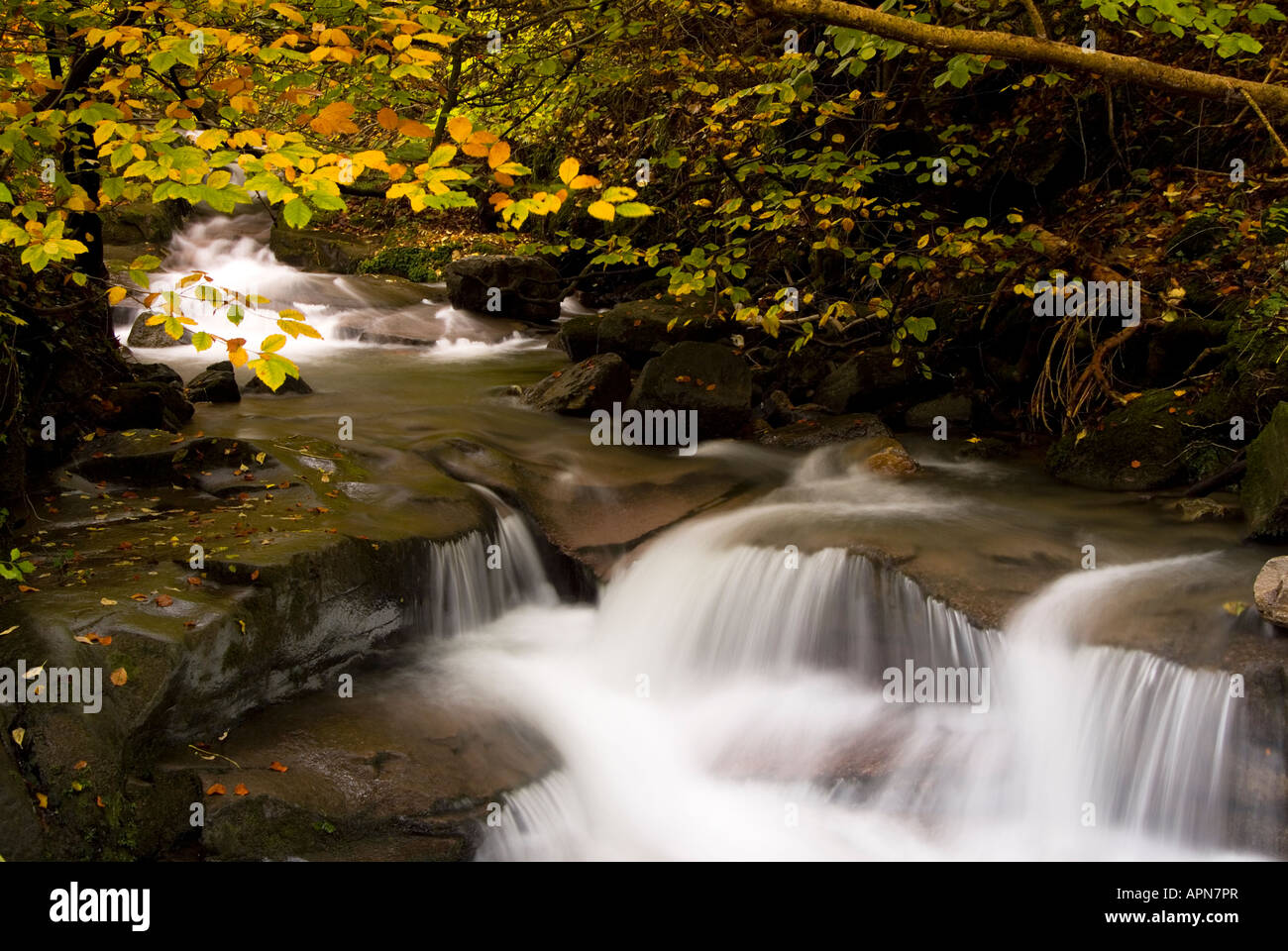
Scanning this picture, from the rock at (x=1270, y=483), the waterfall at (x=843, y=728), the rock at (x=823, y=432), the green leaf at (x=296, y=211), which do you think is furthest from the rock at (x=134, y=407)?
the rock at (x=1270, y=483)

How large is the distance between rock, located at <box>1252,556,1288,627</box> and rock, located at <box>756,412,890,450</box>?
4.15m

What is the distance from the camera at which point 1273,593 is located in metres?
5.06

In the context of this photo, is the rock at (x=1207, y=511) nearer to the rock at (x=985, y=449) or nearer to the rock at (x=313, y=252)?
the rock at (x=985, y=449)

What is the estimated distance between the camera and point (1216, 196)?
8750mm

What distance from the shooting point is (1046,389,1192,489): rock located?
7484 mm

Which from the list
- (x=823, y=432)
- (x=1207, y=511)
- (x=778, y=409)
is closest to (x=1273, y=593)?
(x=1207, y=511)

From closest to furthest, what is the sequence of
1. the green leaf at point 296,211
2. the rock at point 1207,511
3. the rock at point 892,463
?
the green leaf at point 296,211, the rock at point 1207,511, the rock at point 892,463

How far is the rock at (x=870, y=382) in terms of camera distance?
9.94 metres

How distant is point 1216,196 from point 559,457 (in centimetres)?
626

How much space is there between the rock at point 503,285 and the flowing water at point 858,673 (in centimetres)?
655

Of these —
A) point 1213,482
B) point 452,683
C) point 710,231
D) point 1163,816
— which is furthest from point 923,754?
point 710,231

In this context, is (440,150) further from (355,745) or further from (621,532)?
(621,532)

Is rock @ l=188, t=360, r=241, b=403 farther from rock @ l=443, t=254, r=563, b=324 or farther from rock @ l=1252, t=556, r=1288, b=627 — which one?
rock @ l=1252, t=556, r=1288, b=627

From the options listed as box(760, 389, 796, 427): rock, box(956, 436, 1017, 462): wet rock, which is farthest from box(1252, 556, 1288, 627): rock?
box(760, 389, 796, 427): rock
